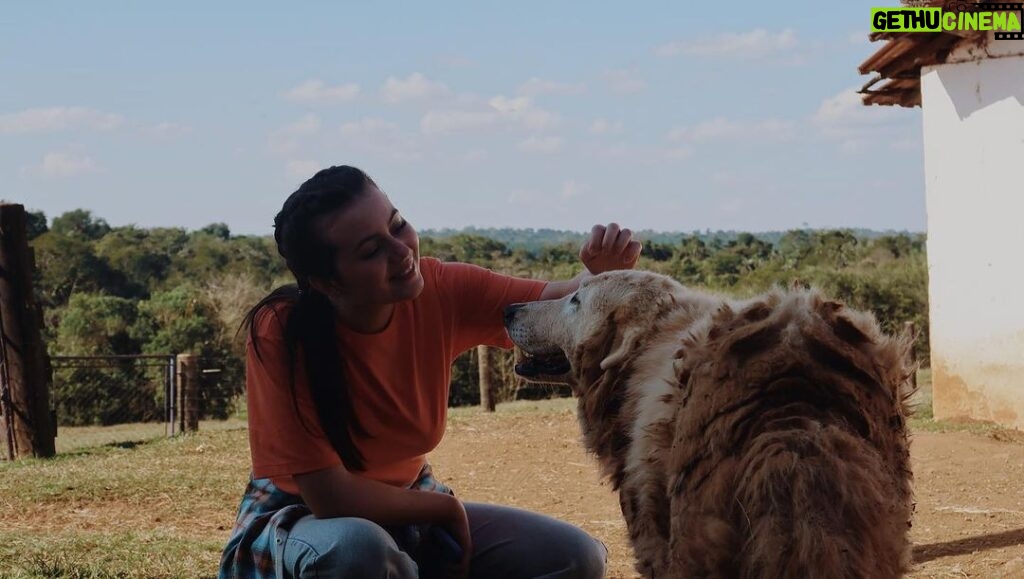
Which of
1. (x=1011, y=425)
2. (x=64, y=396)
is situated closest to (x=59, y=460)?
(x=64, y=396)

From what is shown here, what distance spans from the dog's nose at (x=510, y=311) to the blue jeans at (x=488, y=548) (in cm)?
68

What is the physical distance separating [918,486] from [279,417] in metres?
6.61

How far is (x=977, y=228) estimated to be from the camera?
1062 cm

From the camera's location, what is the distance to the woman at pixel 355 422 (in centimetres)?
292

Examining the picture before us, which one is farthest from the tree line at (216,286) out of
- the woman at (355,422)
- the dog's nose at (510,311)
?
the woman at (355,422)

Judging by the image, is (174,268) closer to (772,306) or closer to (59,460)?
(59,460)

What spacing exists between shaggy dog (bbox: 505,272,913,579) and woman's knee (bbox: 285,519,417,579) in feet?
2.59

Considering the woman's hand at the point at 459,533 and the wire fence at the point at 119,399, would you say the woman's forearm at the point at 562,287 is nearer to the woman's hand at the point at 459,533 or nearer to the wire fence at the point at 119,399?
the woman's hand at the point at 459,533

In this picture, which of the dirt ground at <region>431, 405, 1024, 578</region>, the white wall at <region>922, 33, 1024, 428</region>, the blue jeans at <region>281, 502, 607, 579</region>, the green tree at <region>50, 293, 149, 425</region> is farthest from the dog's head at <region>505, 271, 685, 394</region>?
the green tree at <region>50, 293, 149, 425</region>

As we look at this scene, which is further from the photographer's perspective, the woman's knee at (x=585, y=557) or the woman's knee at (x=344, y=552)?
the woman's knee at (x=585, y=557)

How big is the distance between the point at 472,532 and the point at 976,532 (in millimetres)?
4542

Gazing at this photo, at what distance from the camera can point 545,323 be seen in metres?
3.97

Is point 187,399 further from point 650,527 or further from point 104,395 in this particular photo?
point 650,527

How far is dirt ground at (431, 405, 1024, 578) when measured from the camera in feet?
20.0
